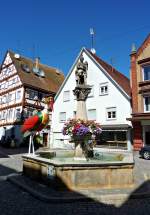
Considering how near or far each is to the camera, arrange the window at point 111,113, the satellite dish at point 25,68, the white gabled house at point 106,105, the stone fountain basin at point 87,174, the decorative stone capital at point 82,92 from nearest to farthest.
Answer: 1. the stone fountain basin at point 87,174
2. the decorative stone capital at point 82,92
3. the white gabled house at point 106,105
4. the window at point 111,113
5. the satellite dish at point 25,68

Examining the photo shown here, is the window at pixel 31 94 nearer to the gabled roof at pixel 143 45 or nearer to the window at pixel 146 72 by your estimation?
the gabled roof at pixel 143 45

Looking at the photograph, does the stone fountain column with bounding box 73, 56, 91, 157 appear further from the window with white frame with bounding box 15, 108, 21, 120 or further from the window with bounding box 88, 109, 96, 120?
the window with white frame with bounding box 15, 108, 21, 120

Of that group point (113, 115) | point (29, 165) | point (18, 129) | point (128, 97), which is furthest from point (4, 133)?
point (29, 165)

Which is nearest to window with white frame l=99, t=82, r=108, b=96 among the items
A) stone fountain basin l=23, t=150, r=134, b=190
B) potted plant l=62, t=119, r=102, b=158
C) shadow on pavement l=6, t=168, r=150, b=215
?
potted plant l=62, t=119, r=102, b=158

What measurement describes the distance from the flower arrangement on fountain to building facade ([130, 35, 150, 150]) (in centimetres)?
1403

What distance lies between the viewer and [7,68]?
38.2 m

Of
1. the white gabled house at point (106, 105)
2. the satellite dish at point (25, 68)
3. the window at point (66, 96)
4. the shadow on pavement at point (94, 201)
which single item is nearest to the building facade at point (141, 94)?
the white gabled house at point (106, 105)

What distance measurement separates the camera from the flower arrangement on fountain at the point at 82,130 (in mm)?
9250

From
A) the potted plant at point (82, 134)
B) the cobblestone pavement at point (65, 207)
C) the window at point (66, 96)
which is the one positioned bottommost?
the cobblestone pavement at point (65, 207)

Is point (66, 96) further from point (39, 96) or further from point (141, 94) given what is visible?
point (141, 94)

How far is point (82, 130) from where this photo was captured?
30.1 feet

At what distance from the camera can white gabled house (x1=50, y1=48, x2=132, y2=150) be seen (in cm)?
2553

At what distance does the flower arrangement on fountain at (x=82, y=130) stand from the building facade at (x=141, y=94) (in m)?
14.0

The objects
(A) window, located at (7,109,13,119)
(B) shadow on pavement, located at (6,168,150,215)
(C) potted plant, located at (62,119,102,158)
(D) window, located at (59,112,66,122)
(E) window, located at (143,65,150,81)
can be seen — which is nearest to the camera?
(B) shadow on pavement, located at (6,168,150,215)
